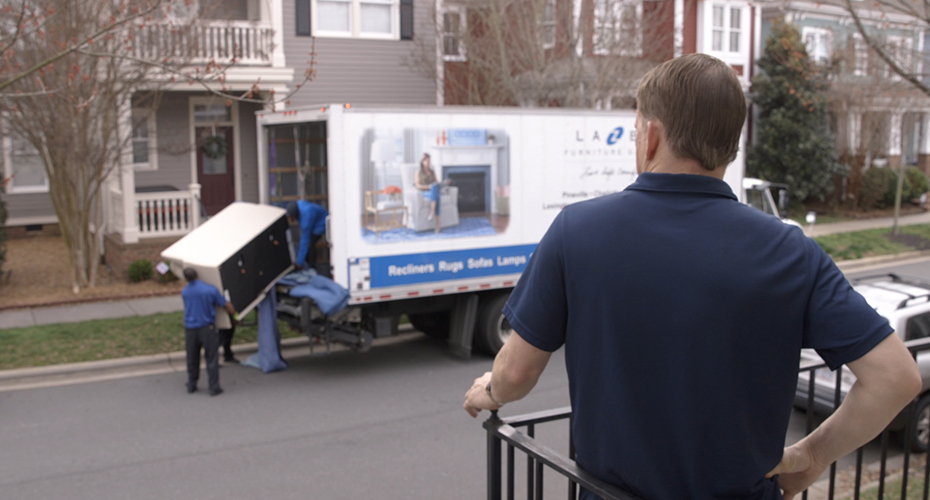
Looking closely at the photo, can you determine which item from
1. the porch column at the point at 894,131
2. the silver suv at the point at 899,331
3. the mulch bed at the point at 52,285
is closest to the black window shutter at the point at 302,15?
the mulch bed at the point at 52,285

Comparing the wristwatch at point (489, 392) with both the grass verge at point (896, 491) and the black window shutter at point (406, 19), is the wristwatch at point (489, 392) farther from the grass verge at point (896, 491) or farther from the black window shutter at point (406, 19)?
the black window shutter at point (406, 19)

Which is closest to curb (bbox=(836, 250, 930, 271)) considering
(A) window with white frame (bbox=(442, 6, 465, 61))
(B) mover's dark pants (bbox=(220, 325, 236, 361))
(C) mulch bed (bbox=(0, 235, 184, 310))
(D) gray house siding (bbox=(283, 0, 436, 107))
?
(A) window with white frame (bbox=(442, 6, 465, 61))

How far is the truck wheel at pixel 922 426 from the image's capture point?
274 inches

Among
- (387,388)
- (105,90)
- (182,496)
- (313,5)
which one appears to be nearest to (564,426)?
(387,388)

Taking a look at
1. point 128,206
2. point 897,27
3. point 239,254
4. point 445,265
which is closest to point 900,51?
point 897,27

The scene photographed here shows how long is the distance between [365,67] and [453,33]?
223 centimetres

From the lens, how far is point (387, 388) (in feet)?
29.6

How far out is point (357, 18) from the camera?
18.3 m

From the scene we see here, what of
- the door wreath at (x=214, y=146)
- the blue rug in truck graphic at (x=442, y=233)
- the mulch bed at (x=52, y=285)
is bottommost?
the mulch bed at (x=52, y=285)

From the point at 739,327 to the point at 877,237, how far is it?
69.8ft

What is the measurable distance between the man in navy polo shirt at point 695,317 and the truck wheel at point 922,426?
234 inches

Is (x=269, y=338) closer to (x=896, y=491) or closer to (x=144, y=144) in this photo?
(x=896, y=491)

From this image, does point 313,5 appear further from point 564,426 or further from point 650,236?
point 650,236

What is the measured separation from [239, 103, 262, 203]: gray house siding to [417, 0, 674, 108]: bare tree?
4.41 metres
